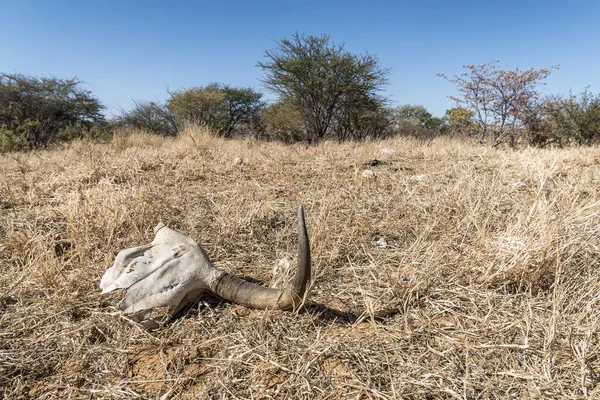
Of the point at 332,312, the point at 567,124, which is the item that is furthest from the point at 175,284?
the point at 567,124

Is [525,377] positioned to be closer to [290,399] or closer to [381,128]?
[290,399]

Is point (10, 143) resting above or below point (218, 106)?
below

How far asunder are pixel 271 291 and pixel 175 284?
1.64 ft

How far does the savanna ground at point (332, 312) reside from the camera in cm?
126

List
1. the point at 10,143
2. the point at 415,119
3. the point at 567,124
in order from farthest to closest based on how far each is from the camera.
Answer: the point at 415,119 → the point at 567,124 → the point at 10,143

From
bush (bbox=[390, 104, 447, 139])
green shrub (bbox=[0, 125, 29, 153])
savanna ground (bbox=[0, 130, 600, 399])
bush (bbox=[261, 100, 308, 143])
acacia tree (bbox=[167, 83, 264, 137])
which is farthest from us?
bush (bbox=[390, 104, 447, 139])

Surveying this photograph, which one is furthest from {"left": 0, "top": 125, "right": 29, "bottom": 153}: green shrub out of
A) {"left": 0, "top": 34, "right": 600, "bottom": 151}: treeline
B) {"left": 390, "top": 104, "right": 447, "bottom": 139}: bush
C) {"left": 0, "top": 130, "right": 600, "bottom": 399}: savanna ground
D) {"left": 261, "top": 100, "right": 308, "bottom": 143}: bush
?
{"left": 390, "top": 104, "right": 447, "bottom": 139}: bush

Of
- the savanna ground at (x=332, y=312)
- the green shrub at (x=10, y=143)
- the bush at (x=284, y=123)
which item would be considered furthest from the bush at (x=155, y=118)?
the savanna ground at (x=332, y=312)

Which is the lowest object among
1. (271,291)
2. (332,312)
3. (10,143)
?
(332,312)

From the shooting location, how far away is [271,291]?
166 centimetres

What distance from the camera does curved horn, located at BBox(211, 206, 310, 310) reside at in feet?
4.51

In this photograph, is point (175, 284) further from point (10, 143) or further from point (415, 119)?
point (415, 119)

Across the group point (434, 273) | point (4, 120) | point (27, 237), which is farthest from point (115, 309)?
point (4, 120)

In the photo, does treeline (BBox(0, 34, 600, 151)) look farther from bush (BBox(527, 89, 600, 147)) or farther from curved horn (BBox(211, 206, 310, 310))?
curved horn (BBox(211, 206, 310, 310))
